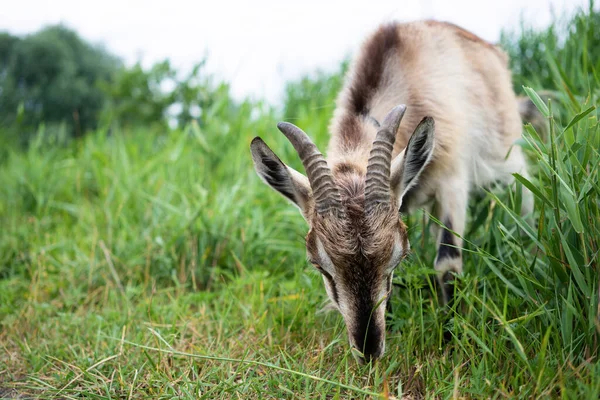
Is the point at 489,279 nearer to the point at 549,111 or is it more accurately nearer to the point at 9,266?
the point at 549,111

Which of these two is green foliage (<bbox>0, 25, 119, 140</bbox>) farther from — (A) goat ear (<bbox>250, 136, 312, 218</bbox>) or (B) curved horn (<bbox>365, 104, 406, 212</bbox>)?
(B) curved horn (<bbox>365, 104, 406, 212</bbox>)

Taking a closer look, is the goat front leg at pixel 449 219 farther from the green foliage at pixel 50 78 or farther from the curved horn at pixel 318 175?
the green foliage at pixel 50 78

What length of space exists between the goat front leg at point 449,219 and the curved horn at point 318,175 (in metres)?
1.13

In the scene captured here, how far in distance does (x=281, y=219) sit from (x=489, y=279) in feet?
8.04

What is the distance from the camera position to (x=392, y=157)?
124 inches

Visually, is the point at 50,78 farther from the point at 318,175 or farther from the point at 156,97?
the point at 318,175

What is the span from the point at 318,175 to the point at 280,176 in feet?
1.45

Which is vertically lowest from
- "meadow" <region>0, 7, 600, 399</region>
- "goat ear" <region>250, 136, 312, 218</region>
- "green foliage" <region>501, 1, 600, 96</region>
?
"meadow" <region>0, 7, 600, 399</region>

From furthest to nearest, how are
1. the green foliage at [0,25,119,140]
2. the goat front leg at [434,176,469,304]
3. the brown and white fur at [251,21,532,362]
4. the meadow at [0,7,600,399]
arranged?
the green foliage at [0,25,119,140], the goat front leg at [434,176,469,304], the brown and white fur at [251,21,532,362], the meadow at [0,7,600,399]

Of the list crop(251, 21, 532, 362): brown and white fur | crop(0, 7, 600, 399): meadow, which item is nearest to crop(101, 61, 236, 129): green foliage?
crop(0, 7, 600, 399): meadow

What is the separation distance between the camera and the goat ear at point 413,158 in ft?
9.37

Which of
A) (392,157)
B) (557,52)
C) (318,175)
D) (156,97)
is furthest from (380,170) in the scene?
(156,97)

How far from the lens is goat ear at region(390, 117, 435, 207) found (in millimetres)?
2855

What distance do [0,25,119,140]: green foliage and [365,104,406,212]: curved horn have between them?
7.65 metres
